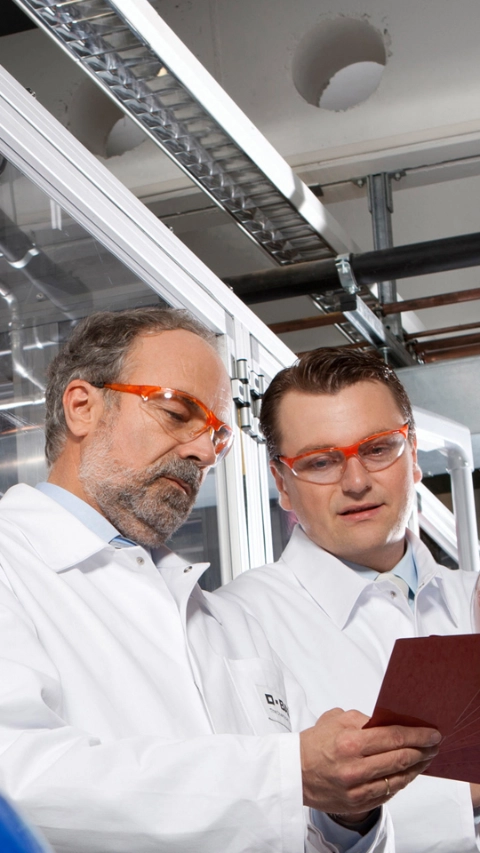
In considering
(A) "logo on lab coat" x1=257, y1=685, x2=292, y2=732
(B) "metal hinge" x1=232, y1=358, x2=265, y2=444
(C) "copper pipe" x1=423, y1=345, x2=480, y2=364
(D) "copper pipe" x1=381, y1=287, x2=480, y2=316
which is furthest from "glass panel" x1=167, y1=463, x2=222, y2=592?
(C) "copper pipe" x1=423, y1=345, x2=480, y2=364

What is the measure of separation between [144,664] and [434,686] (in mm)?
353

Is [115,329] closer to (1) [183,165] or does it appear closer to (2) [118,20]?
(2) [118,20]

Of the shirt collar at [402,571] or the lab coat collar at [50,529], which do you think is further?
the shirt collar at [402,571]

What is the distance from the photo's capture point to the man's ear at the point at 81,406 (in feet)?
4.28

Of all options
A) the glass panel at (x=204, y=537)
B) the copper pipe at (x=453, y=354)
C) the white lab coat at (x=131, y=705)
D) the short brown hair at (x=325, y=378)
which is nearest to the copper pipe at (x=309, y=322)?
the copper pipe at (x=453, y=354)

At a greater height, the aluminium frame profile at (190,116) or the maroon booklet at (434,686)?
the aluminium frame profile at (190,116)

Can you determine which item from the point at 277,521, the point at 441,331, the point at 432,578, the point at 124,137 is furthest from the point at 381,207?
the point at 432,578

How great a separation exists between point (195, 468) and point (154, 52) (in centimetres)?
112

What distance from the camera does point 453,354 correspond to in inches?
177

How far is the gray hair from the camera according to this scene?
1.34m

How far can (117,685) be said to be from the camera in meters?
1.05

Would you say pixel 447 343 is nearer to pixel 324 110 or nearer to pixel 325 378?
pixel 324 110

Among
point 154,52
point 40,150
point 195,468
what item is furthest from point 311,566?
point 154,52

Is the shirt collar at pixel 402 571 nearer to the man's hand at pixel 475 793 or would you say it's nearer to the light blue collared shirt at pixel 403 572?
the light blue collared shirt at pixel 403 572
